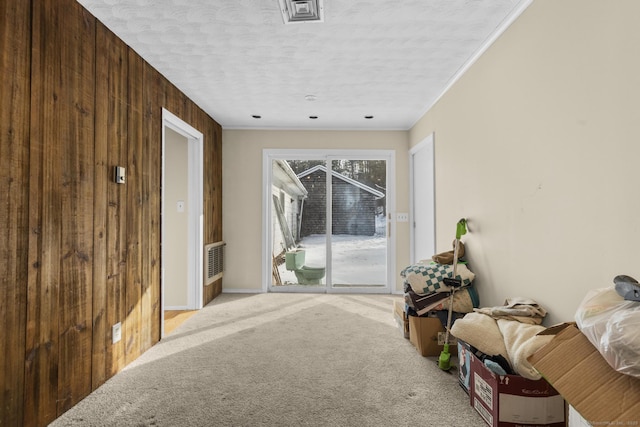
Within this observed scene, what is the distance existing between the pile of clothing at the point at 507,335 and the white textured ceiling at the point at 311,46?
1.82 meters

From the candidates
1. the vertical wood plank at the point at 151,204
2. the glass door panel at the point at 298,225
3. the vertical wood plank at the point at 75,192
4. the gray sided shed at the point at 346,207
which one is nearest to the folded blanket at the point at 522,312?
the vertical wood plank at the point at 75,192

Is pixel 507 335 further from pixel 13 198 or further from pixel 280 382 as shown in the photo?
pixel 13 198

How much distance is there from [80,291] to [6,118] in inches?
40.6

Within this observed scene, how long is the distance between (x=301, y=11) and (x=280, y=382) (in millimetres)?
2420

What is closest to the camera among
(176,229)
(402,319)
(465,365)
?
(465,365)

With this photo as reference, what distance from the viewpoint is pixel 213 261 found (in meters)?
4.40

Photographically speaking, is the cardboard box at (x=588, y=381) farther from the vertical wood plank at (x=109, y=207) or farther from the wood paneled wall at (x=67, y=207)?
the vertical wood plank at (x=109, y=207)

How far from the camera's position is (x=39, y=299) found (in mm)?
1732

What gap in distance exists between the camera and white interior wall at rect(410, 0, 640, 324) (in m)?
1.41

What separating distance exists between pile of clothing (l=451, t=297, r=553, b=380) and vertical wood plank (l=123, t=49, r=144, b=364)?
2.35 metres

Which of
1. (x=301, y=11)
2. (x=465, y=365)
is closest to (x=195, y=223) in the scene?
(x=301, y=11)

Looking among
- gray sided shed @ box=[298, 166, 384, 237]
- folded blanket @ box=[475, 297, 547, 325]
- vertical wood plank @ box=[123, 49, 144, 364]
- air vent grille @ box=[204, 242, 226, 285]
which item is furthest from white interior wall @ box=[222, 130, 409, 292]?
folded blanket @ box=[475, 297, 547, 325]

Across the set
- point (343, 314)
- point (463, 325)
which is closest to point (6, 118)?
point (463, 325)

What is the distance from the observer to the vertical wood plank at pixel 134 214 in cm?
256
